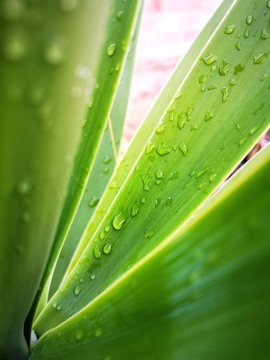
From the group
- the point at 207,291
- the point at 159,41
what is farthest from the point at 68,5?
the point at 159,41

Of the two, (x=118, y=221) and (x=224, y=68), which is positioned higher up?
(x=224, y=68)

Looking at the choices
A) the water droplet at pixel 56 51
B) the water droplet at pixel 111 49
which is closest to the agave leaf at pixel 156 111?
the water droplet at pixel 111 49

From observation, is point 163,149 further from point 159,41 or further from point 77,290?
point 159,41

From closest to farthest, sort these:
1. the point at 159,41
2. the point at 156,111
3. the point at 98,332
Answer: the point at 98,332, the point at 156,111, the point at 159,41

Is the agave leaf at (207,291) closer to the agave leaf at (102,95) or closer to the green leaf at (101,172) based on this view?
the agave leaf at (102,95)

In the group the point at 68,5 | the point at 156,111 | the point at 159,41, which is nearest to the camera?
the point at 68,5

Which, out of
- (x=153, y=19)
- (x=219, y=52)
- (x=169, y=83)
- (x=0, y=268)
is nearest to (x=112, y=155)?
(x=169, y=83)
